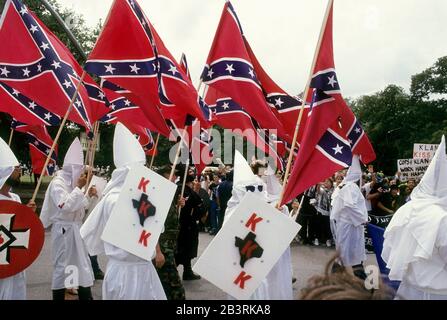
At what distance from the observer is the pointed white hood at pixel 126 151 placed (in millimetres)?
5230

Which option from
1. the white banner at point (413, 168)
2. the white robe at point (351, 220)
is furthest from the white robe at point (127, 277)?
the white banner at point (413, 168)

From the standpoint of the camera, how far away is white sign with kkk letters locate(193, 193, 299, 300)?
4070 millimetres

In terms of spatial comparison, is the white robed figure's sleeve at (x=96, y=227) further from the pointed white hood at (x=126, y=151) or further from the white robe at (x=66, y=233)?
the white robe at (x=66, y=233)

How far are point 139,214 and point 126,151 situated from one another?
3.24ft

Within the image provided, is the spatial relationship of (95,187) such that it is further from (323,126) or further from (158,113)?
(323,126)

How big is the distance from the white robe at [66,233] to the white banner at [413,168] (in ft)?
36.4

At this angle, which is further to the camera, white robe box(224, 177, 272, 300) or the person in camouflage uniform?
the person in camouflage uniform

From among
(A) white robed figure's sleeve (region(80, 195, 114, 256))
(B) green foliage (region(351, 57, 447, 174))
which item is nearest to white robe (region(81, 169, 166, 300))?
(A) white robed figure's sleeve (region(80, 195, 114, 256))

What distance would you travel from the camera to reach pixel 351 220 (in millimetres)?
9492

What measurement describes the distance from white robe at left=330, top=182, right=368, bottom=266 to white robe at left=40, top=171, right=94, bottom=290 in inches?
187

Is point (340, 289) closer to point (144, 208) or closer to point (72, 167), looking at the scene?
point (144, 208)

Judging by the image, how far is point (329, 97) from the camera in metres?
5.17

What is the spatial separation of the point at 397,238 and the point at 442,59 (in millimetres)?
66131

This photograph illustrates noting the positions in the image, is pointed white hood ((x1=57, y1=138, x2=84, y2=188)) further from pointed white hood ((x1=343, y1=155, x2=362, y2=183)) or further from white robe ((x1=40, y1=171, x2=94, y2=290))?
pointed white hood ((x1=343, y1=155, x2=362, y2=183))
